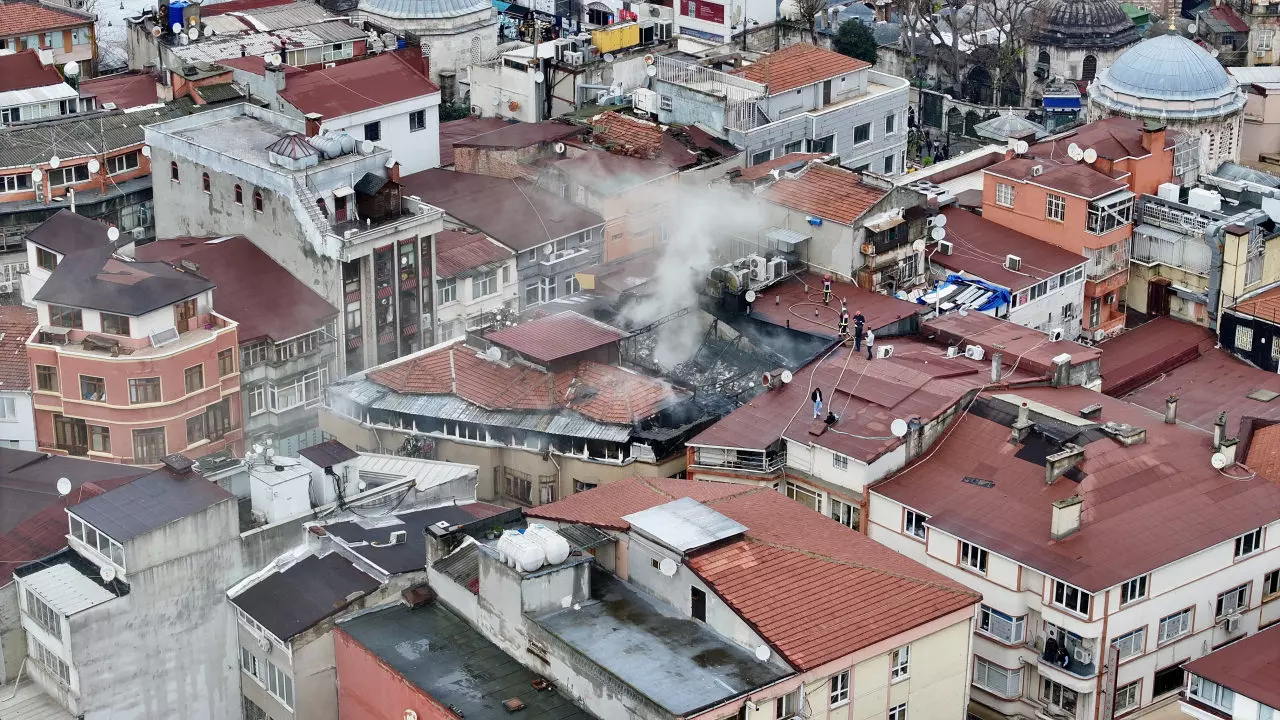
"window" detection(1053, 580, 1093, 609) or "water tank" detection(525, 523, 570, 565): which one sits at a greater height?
"water tank" detection(525, 523, 570, 565)

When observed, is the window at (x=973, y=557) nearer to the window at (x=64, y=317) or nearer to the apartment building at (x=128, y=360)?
the apartment building at (x=128, y=360)

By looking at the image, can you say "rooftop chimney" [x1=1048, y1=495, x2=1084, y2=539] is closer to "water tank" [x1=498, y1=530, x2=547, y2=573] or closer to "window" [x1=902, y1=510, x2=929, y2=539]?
"window" [x1=902, y1=510, x2=929, y2=539]

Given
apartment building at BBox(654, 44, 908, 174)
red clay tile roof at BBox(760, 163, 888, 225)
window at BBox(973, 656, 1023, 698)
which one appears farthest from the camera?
apartment building at BBox(654, 44, 908, 174)

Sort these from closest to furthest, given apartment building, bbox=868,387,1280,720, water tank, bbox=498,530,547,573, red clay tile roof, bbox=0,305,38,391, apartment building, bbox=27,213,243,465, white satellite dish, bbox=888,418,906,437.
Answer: water tank, bbox=498,530,547,573 < apartment building, bbox=868,387,1280,720 < white satellite dish, bbox=888,418,906,437 < apartment building, bbox=27,213,243,465 < red clay tile roof, bbox=0,305,38,391

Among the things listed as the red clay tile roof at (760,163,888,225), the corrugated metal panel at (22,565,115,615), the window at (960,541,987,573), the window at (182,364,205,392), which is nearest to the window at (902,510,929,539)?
the window at (960,541,987,573)

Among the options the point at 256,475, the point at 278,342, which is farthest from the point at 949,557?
the point at 278,342

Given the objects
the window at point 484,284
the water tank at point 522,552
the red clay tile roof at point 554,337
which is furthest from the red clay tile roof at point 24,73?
the water tank at point 522,552

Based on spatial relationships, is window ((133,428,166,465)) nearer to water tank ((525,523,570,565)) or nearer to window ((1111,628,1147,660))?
water tank ((525,523,570,565))

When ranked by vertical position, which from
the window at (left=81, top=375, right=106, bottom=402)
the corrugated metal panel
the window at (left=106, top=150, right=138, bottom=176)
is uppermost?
the window at (left=106, top=150, right=138, bottom=176)

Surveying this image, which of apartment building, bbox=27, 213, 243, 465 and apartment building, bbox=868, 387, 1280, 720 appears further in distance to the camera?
apartment building, bbox=27, 213, 243, 465
